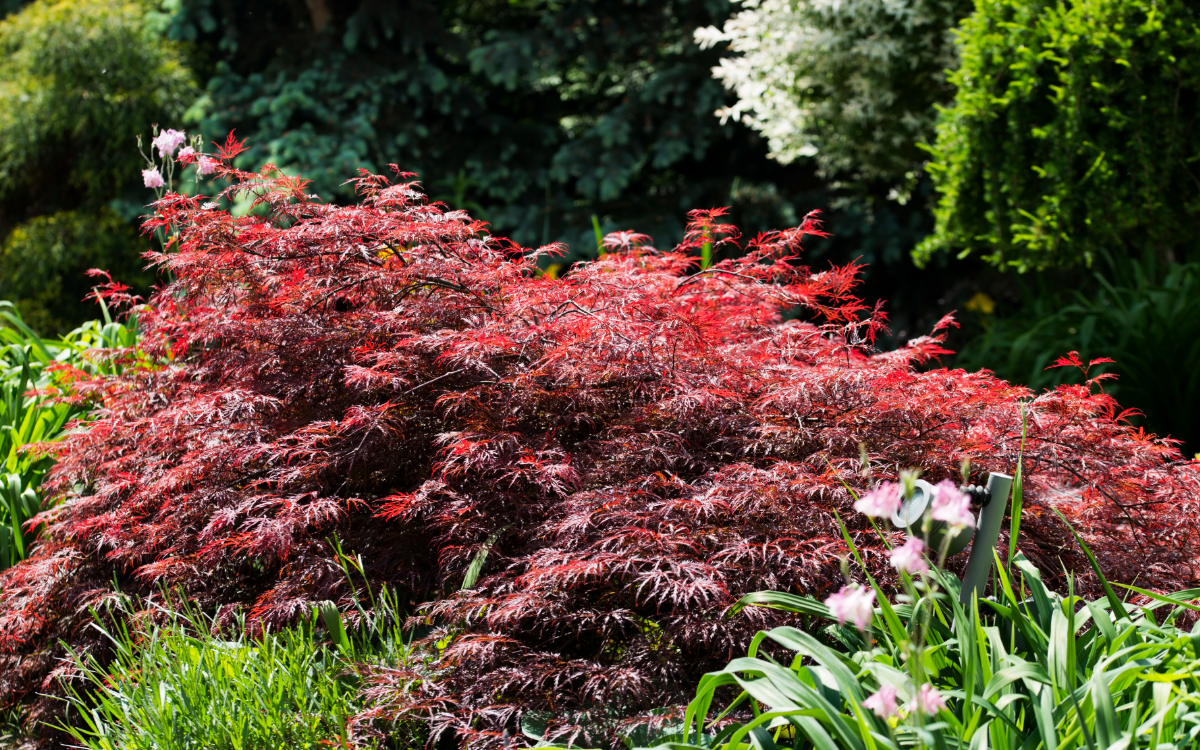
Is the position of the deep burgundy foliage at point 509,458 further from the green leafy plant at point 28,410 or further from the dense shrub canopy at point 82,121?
the dense shrub canopy at point 82,121

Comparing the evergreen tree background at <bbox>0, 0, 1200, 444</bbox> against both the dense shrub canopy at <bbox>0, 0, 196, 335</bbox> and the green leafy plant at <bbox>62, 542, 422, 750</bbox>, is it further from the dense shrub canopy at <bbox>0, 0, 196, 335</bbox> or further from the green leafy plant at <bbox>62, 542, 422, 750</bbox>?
the green leafy plant at <bbox>62, 542, 422, 750</bbox>

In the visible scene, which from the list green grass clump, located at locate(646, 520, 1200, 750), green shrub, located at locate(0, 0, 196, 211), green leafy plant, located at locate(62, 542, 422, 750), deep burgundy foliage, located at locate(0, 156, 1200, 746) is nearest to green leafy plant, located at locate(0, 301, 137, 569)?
deep burgundy foliage, located at locate(0, 156, 1200, 746)

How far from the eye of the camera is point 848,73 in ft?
20.2

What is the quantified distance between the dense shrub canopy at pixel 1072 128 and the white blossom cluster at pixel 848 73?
0.93 m

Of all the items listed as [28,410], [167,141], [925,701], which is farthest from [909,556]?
[28,410]

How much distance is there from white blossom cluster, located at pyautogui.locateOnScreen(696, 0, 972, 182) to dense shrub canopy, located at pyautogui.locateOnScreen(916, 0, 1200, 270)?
36.6 inches

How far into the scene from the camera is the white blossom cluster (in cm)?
588

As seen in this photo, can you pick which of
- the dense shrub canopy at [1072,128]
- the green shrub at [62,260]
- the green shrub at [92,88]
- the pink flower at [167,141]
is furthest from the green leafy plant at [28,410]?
the green shrub at [92,88]

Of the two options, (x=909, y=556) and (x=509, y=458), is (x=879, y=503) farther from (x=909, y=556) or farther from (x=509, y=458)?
(x=509, y=458)

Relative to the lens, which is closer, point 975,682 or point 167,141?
point 975,682

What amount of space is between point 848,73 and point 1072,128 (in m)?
2.00

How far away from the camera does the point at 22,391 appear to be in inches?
155

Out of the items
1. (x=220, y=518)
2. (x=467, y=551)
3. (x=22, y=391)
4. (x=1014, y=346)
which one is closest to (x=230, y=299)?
(x=220, y=518)

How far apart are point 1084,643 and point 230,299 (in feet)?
8.27
